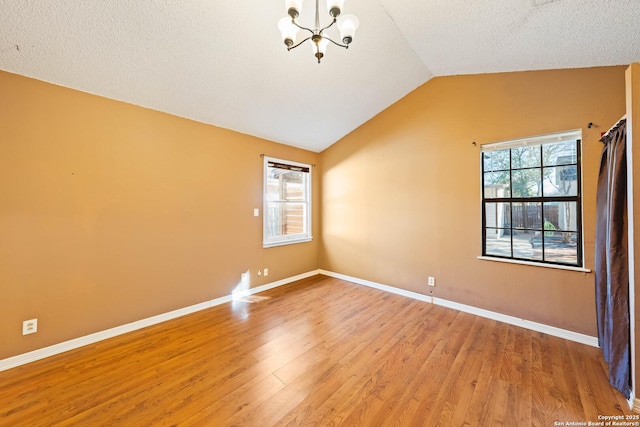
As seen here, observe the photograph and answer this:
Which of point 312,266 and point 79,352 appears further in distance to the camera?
point 312,266

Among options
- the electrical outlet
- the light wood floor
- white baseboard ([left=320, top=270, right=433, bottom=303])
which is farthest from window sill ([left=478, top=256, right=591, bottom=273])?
the electrical outlet

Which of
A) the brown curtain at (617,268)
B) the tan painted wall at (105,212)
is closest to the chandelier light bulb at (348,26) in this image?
the brown curtain at (617,268)

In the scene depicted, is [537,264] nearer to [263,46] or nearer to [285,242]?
[285,242]

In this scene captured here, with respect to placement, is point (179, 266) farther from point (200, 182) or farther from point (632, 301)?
point (632, 301)

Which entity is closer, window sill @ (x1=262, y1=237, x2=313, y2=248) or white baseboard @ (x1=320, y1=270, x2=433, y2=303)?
white baseboard @ (x1=320, y1=270, x2=433, y2=303)

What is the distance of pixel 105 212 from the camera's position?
2.53 m

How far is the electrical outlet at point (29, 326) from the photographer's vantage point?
7.02ft

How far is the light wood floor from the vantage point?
5.22 ft

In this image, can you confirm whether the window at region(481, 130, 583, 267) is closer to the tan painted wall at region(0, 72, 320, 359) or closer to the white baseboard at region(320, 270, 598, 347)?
the white baseboard at region(320, 270, 598, 347)

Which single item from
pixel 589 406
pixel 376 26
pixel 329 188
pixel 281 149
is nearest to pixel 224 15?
pixel 376 26

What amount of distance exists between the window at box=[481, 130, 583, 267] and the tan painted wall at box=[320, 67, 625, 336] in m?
0.10

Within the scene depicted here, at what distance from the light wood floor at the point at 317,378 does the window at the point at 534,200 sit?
91 centimetres

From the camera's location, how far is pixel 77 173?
2377 mm

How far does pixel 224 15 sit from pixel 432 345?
3.42 meters
